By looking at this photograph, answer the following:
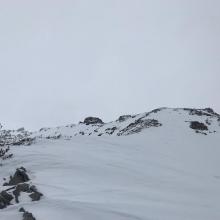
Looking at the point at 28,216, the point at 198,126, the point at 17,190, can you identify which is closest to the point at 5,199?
the point at 17,190

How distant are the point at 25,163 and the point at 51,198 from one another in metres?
5.64

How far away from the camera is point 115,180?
60.2 ft

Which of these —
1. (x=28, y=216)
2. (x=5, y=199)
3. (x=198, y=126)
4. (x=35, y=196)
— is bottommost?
(x=28, y=216)

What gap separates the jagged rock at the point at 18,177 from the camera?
54.1 ft

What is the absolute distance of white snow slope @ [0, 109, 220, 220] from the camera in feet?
43.9

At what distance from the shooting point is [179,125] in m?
48.1

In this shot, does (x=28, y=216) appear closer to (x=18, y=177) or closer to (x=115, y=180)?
(x=18, y=177)

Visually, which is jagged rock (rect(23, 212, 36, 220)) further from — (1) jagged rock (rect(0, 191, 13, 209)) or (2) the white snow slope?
(1) jagged rock (rect(0, 191, 13, 209))

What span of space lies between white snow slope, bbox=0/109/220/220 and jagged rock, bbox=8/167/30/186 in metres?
0.36

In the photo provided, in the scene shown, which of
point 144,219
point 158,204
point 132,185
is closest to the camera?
point 144,219

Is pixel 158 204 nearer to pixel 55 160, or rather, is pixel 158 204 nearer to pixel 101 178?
pixel 101 178

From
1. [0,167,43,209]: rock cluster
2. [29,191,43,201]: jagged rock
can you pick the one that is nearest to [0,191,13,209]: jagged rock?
[0,167,43,209]: rock cluster

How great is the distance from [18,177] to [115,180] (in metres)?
3.94

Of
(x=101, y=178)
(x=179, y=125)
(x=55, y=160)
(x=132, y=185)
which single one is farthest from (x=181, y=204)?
(x=179, y=125)
